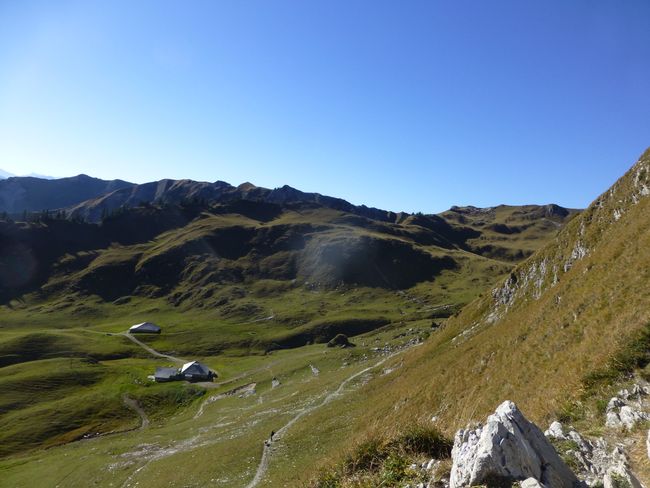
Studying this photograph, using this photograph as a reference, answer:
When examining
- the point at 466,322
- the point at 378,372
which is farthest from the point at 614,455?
the point at 378,372

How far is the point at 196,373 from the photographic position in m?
108

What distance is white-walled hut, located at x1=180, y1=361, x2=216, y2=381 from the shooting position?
352 feet

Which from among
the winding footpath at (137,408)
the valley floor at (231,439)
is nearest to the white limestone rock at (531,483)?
the valley floor at (231,439)

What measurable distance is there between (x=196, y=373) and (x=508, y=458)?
366 feet

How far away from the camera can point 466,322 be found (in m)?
57.4

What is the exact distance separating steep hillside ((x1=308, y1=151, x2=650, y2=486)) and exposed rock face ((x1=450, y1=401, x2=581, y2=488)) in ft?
8.28

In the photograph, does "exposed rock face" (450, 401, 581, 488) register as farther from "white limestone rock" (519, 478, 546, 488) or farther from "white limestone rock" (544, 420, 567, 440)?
"white limestone rock" (544, 420, 567, 440)

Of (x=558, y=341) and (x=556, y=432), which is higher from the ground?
(x=558, y=341)

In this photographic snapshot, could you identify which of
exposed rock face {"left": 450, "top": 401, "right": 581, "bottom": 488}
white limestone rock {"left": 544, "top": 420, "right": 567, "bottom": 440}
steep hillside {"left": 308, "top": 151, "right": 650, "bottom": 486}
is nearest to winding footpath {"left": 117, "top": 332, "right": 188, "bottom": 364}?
steep hillside {"left": 308, "top": 151, "right": 650, "bottom": 486}

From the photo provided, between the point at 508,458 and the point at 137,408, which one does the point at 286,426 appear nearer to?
the point at 508,458

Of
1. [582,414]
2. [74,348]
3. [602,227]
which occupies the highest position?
[602,227]

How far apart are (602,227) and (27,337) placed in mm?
165142

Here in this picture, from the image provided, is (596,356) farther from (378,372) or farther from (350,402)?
(378,372)

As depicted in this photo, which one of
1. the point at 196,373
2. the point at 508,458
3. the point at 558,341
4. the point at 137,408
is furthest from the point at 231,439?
the point at 196,373
